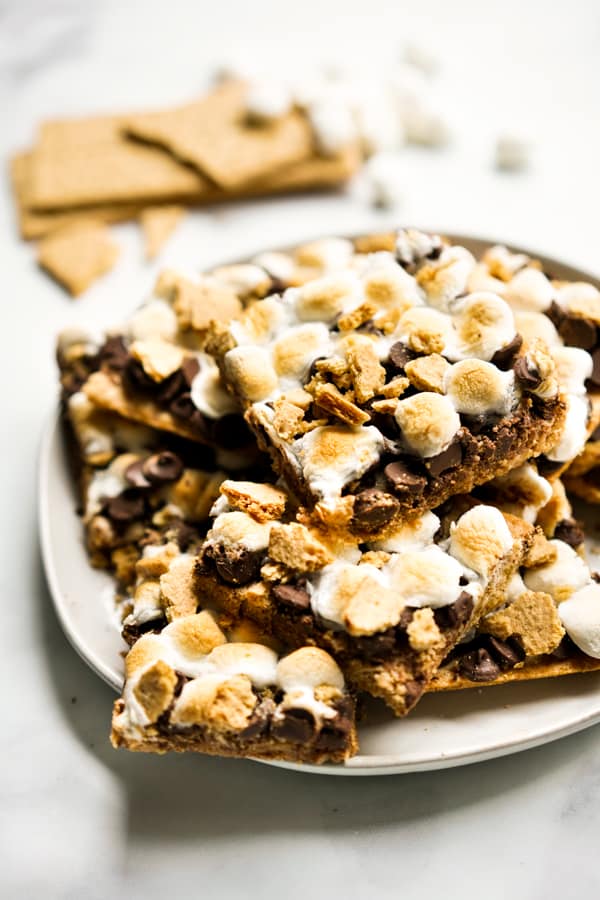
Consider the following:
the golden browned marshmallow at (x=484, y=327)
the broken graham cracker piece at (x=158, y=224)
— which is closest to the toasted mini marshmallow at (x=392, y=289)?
the golden browned marshmallow at (x=484, y=327)

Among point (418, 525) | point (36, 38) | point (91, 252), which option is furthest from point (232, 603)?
point (36, 38)

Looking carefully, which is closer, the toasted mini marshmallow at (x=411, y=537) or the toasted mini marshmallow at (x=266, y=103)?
the toasted mini marshmallow at (x=411, y=537)

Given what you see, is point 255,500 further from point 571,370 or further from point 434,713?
point 571,370

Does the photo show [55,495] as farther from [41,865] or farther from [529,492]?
[529,492]

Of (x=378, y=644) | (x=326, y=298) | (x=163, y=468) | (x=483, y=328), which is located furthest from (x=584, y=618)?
(x=163, y=468)

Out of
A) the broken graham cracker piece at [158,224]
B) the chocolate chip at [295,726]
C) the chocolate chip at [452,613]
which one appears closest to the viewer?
the chocolate chip at [295,726]

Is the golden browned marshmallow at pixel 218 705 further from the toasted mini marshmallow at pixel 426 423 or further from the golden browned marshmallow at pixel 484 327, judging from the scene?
the golden browned marshmallow at pixel 484 327
